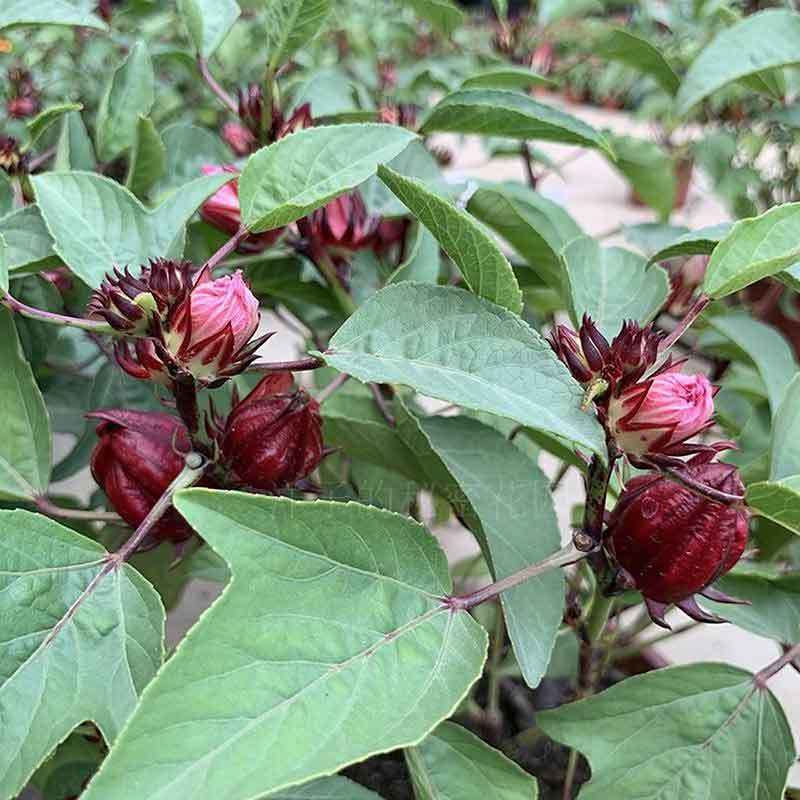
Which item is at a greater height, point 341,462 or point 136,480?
point 136,480

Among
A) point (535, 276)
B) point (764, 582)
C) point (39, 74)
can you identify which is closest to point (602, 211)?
point (39, 74)

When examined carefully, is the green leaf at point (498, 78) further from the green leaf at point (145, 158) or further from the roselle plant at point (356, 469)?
the green leaf at point (145, 158)

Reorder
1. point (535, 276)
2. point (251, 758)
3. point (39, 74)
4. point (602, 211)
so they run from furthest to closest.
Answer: point (602, 211) < point (39, 74) < point (535, 276) < point (251, 758)

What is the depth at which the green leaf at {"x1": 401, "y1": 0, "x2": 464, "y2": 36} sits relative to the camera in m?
0.56

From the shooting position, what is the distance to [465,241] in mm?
293

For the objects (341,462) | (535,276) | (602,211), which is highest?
(535,276)

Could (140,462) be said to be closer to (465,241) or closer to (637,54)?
(465,241)

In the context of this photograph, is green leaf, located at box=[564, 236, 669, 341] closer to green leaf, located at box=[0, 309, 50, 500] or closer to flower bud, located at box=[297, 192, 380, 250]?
flower bud, located at box=[297, 192, 380, 250]

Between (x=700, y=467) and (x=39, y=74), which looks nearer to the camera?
(x=700, y=467)

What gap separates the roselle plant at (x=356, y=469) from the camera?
0.25m

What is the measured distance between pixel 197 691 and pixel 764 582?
25 centimetres

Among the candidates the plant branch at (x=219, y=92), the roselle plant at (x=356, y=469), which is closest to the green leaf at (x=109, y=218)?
the roselle plant at (x=356, y=469)

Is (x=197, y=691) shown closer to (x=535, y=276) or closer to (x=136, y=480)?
(x=136, y=480)

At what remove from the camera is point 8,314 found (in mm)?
342
